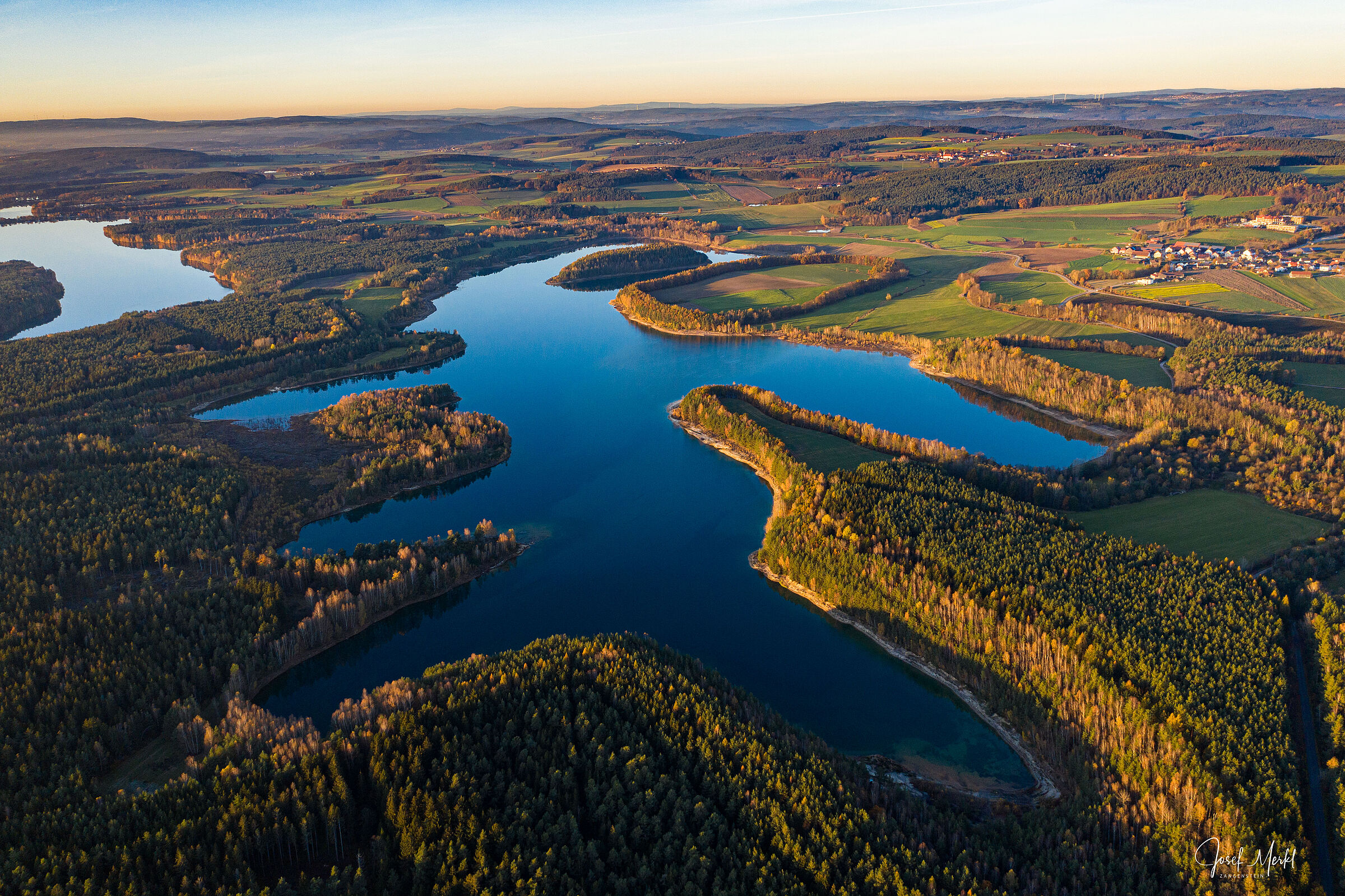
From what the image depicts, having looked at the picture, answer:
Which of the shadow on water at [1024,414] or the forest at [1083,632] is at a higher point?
the forest at [1083,632]

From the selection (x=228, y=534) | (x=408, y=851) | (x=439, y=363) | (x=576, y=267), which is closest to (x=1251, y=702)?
(x=408, y=851)

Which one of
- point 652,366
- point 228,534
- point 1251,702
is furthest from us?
point 652,366

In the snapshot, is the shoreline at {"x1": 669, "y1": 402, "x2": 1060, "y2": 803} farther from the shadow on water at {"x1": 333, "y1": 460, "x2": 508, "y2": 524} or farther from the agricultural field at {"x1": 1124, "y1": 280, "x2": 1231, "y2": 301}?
the agricultural field at {"x1": 1124, "y1": 280, "x2": 1231, "y2": 301}

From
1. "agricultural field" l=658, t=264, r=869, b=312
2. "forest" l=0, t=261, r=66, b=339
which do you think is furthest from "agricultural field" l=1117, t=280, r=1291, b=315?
"forest" l=0, t=261, r=66, b=339

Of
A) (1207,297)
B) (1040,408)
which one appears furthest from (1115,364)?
(1207,297)

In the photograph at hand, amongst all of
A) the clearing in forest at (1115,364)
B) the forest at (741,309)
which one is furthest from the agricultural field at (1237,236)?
the clearing in forest at (1115,364)

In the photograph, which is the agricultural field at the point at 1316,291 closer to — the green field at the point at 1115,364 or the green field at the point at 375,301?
the green field at the point at 1115,364

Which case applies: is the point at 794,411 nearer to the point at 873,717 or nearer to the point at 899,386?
the point at 899,386
